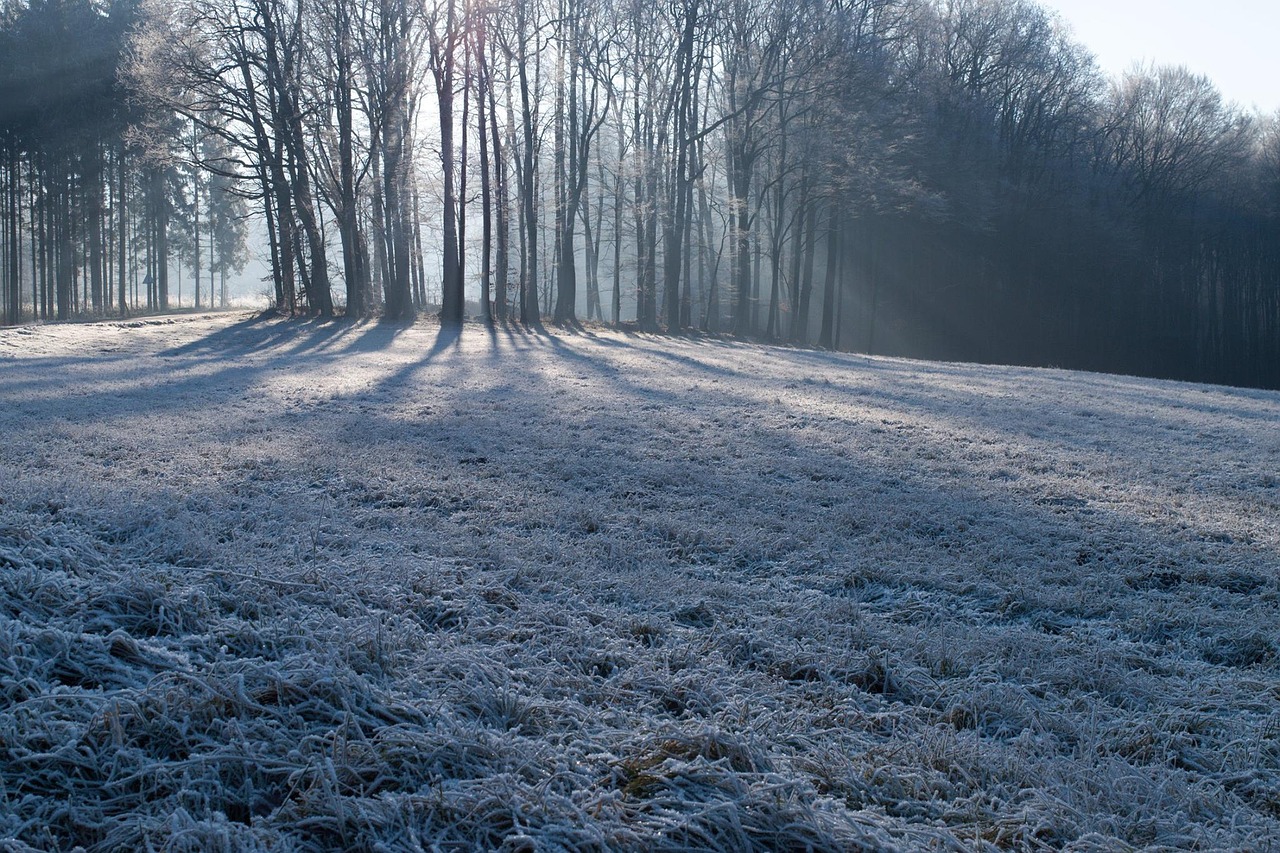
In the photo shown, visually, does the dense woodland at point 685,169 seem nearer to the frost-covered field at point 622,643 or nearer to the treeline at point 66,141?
the treeline at point 66,141

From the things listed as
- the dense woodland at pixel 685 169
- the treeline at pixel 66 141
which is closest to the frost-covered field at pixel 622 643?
the dense woodland at pixel 685 169

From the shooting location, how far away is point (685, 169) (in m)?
32.1

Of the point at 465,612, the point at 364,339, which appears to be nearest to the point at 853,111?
the point at 364,339

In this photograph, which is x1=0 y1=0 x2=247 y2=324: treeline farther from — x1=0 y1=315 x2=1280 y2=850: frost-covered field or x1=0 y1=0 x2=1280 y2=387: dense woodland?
x1=0 y1=315 x2=1280 y2=850: frost-covered field

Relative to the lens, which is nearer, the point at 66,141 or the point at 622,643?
the point at 622,643

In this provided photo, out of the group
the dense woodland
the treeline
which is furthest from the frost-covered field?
the treeline

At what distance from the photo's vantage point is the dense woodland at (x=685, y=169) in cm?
2577

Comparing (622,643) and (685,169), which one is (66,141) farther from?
(622,643)

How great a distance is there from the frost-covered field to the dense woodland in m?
21.5

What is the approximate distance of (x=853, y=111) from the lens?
29391 mm

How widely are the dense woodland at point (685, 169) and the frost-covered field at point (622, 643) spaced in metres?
21.5

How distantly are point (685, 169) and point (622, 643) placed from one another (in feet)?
102

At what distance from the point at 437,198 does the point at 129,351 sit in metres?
16.6

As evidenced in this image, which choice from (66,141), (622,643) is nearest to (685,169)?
(66,141)
